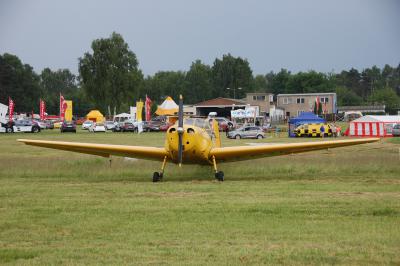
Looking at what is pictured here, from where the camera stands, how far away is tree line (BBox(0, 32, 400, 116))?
84562 millimetres

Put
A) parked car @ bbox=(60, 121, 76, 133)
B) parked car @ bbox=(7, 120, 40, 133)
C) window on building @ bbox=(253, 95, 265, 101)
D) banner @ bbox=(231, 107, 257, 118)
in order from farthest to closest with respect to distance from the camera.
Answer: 1. window on building @ bbox=(253, 95, 265, 101)
2. banner @ bbox=(231, 107, 257, 118)
3. parked car @ bbox=(60, 121, 76, 133)
4. parked car @ bbox=(7, 120, 40, 133)

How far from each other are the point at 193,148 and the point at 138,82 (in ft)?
238

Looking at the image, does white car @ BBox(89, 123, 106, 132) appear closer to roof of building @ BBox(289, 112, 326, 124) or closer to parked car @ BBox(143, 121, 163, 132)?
parked car @ BBox(143, 121, 163, 132)

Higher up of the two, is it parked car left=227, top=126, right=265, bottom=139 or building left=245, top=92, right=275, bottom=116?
building left=245, top=92, right=275, bottom=116

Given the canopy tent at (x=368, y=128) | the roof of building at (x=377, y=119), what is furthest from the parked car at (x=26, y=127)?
the roof of building at (x=377, y=119)

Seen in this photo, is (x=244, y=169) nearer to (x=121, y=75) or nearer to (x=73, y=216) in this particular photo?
(x=73, y=216)

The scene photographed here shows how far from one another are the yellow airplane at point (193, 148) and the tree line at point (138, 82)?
67.8m

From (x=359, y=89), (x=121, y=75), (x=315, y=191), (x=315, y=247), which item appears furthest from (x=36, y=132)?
Result: (x=359, y=89)

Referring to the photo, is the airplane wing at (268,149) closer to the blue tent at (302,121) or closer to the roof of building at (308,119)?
the blue tent at (302,121)

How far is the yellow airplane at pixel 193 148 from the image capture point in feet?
51.4

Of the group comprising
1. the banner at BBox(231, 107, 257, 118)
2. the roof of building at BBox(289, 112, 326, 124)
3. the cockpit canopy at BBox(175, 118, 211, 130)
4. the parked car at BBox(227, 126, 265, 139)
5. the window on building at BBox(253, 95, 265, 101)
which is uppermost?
the window on building at BBox(253, 95, 265, 101)

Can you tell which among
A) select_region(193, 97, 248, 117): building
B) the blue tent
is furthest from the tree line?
the blue tent

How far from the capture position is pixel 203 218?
9438mm

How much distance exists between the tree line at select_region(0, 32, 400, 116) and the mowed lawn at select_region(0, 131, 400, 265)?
68.1 metres
